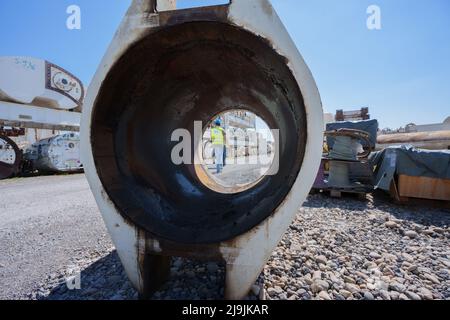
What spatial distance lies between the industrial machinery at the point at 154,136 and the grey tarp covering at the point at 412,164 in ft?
9.98

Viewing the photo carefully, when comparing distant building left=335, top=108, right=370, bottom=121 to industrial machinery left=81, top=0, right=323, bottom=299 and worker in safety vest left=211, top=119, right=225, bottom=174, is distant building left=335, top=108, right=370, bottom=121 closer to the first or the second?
worker in safety vest left=211, top=119, right=225, bottom=174

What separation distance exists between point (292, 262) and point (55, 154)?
9264 mm

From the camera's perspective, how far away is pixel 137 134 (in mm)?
1689

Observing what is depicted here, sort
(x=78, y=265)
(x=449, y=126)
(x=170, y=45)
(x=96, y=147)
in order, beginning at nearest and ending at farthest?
(x=96, y=147), (x=170, y=45), (x=78, y=265), (x=449, y=126)

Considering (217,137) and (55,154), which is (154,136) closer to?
(217,137)

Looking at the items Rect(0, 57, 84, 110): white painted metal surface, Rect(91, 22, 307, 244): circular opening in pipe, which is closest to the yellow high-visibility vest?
Rect(91, 22, 307, 244): circular opening in pipe

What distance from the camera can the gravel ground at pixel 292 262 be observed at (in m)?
1.49

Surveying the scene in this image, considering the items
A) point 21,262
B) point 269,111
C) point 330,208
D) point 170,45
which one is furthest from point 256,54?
point 330,208

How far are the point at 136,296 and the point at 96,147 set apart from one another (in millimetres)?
888

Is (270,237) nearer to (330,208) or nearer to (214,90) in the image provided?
(214,90)

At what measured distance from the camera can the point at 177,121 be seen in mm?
2293

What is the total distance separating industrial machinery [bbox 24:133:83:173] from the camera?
8438 mm

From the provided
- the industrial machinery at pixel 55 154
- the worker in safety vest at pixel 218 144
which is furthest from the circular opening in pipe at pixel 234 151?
the industrial machinery at pixel 55 154

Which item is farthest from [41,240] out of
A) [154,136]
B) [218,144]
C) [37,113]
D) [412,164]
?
[37,113]
